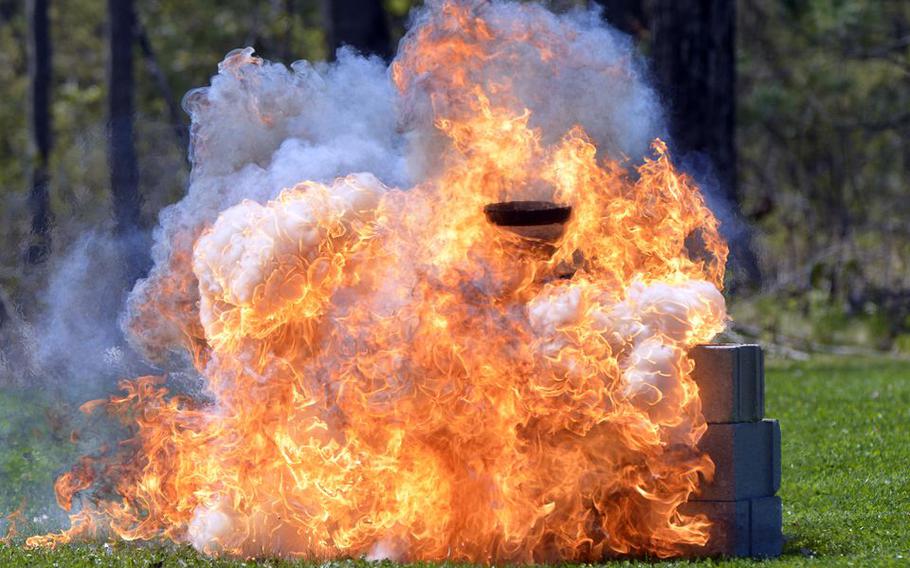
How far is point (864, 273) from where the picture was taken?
22.0 m

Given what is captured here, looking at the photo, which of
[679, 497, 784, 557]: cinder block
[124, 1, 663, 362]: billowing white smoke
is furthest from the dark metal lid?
[679, 497, 784, 557]: cinder block

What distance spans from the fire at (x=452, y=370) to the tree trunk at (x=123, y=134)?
19.2ft

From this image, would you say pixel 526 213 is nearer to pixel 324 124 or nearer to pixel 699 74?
pixel 324 124

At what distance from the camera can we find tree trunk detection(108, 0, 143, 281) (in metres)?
15.9

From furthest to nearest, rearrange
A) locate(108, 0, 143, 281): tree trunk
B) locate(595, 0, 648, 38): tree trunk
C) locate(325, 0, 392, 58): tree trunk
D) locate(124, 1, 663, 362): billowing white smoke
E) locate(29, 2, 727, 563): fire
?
locate(325, 0, 392, 58): tree trunk → locate(595, 0, 648, 38): tree trunk → locate(108, 0, 143, 281): tree trunk → locate(124, 1, 663, 362): billowing white smoke → locate(29, 2, 727, 563): fire

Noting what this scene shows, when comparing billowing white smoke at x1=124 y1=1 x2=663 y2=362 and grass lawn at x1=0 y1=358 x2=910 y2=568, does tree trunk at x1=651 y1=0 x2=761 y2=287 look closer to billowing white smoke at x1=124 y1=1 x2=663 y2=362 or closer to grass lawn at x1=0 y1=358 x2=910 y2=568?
grass lawn at x1=0 y1=358 x2=910 y2=568

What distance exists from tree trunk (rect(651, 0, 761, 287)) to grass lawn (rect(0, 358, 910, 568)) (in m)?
3.16

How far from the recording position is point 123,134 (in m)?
24.3

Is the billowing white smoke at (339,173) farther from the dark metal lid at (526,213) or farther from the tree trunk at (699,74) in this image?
the tree trunk at (699,74)

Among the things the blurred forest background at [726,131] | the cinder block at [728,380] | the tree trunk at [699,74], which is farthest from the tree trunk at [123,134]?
the cinder block at [728,380]

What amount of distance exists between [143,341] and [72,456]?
2670 millimetres

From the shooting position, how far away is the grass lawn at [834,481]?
873cm

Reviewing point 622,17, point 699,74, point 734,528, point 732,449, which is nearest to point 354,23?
point 622,17

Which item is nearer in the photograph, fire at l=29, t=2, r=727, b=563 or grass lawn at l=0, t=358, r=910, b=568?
fire at l=29, t=2, r=727, b=563
